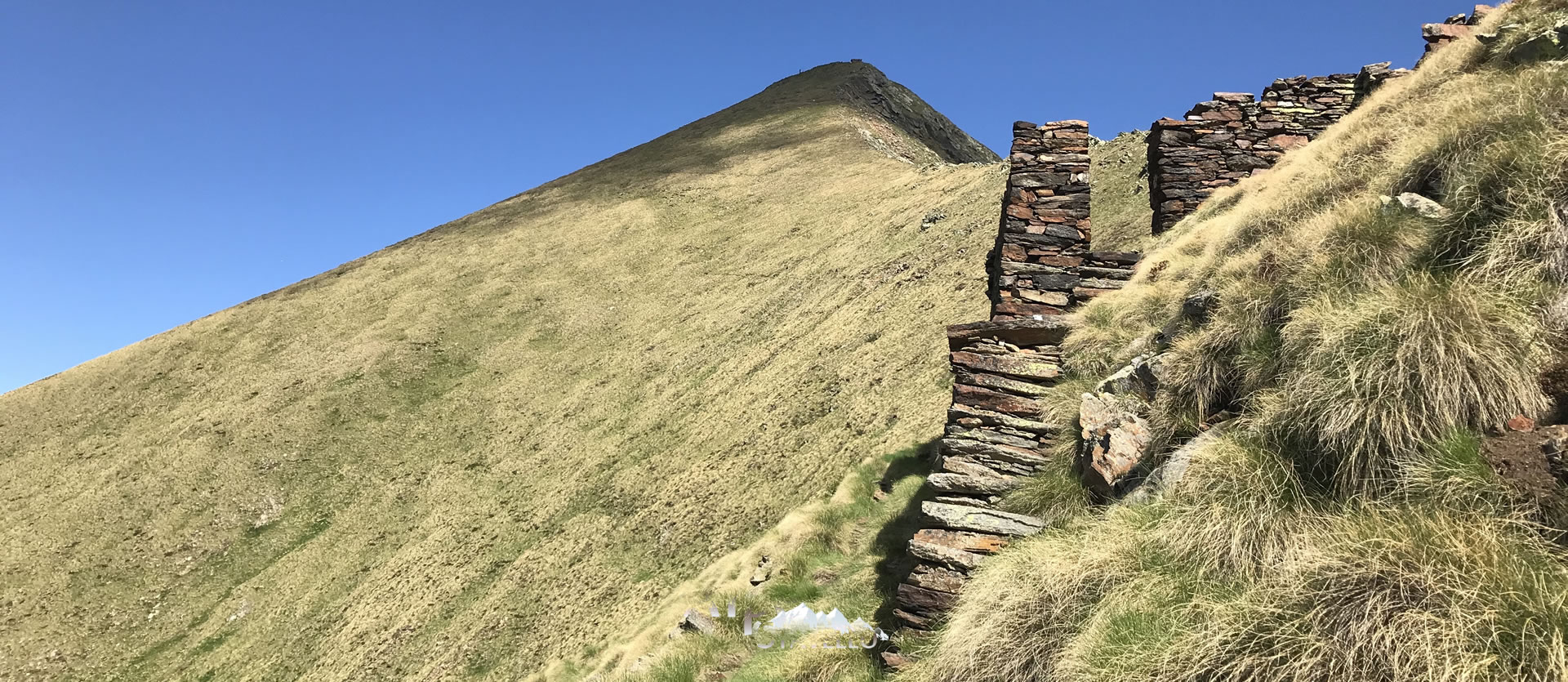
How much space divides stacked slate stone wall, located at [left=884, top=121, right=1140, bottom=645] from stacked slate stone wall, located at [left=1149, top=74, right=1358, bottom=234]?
2.04 meters

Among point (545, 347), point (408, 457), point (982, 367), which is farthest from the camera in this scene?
point (545, 347)

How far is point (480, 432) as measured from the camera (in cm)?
3388

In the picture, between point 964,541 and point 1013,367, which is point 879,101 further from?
point 964,541

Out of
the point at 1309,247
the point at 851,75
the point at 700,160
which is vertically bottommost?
the point at 1309,247

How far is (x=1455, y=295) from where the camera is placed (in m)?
4.22

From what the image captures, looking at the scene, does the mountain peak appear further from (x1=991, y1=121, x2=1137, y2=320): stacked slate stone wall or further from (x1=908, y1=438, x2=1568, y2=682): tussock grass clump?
(x1=908, y1=438, x2=1568, y2=682): tussock grass clump

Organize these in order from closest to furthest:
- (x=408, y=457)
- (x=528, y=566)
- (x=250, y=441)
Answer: (x=528, y=566)
(x=408, y=457)
(x=250, y=441)

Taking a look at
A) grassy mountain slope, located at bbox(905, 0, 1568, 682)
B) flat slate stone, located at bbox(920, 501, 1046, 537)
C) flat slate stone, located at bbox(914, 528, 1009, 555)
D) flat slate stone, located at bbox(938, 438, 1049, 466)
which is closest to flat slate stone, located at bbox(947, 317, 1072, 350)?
flat slate stone, located at bbox(938, 438, 1049, 466)

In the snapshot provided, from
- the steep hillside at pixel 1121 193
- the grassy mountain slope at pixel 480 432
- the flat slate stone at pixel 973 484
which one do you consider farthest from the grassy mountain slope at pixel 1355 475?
the steep hillside at pixel 1121 193

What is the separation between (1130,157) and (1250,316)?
104 feet

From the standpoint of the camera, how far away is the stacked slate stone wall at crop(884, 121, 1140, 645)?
6.40 meters

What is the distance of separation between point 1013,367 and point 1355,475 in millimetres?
3963

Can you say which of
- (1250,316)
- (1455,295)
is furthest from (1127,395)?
(1455,295)

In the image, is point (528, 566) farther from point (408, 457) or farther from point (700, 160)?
point (700, 160)
